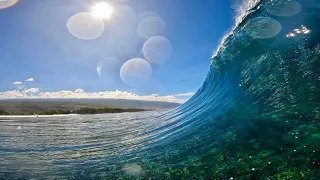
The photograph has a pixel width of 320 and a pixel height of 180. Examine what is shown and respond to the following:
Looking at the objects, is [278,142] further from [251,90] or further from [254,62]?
[254,62]

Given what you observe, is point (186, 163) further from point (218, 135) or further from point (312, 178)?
Answer: point (312, 178)

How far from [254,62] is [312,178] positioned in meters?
6.27

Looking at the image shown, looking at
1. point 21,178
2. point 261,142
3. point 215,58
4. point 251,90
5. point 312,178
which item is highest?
point 215,58

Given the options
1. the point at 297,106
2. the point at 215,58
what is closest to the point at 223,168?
the point at 297,106

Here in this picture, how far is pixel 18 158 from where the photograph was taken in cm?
598

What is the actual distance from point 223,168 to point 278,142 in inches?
42.7

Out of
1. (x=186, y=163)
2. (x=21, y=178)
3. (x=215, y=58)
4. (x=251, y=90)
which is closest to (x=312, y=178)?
(x=186, y=163)

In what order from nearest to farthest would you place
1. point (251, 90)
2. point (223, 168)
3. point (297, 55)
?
point (223, 168)
point (297, 55)
point (251, 90)

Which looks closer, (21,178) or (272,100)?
(21,178)

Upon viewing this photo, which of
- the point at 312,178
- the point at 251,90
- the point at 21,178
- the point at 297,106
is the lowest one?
the point at 21,178

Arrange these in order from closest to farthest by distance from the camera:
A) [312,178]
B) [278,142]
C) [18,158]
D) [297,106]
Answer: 1. [312,178]
2. [278,142]
3. [297,106]
4. [18,158]

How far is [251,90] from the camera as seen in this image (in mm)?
7438

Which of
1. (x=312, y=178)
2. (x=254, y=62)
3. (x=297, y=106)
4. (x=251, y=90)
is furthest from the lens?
(x=254, y=62)

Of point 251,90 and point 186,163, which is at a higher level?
point 251,90
